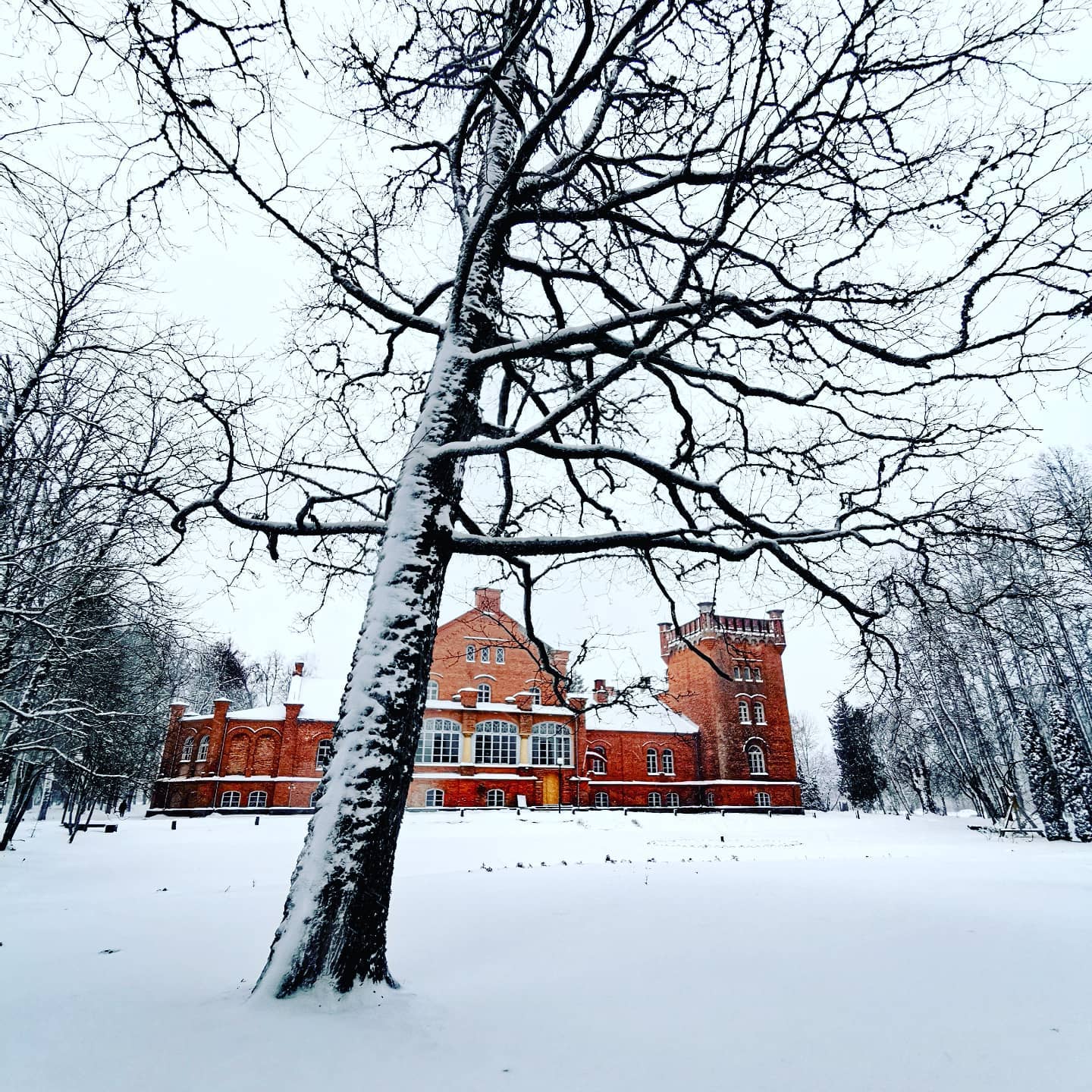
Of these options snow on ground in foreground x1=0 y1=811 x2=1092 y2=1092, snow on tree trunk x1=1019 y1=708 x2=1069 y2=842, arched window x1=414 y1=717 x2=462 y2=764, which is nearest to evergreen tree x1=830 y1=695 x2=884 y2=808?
snow on tree trunk x1=1019 y1=708 x2=1069 y2=842

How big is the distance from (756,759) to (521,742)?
577 inches

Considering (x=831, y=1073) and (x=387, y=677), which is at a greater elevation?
(x=387, y=677)

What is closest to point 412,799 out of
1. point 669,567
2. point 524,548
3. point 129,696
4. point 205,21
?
point 129,696

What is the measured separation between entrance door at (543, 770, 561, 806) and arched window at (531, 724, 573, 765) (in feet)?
1.99

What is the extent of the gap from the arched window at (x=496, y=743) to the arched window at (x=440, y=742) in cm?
113

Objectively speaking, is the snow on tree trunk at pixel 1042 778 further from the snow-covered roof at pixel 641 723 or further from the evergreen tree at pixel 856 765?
the evergreen tree at pixel 856 765

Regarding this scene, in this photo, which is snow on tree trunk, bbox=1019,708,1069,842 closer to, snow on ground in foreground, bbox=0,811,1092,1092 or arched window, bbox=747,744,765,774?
snow on ground in foreground, bbox=0,811,1092,1092

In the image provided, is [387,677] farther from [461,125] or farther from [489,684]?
[489,684]

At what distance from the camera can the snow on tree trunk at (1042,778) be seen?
18062 millimetres

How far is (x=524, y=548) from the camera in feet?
13.8

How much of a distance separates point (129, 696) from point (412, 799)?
20.0 meters

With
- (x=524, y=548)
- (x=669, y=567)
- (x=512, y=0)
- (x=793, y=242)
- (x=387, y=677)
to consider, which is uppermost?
(x=793, y=242)

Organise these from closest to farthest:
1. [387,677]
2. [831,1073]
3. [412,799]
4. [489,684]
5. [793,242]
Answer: [831,1073] → [387,677] → [793,242] → [412,799] → [489,684]

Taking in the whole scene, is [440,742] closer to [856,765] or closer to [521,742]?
[521,742]
